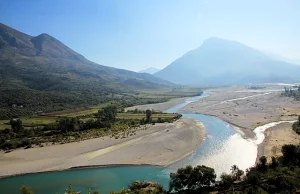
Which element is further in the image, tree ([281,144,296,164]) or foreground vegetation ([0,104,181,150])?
foreground vegetation ([0,104,181,150])

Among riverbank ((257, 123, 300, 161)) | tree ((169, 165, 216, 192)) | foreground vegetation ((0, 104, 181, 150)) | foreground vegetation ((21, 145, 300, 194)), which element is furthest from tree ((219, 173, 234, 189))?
foreground vegetation ((0, 104, 181, 150))

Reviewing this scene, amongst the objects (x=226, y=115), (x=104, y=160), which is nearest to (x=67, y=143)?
(x=104, y=160)

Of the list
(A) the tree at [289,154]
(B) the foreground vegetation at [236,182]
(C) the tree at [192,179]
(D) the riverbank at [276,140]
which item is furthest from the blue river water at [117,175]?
(A) the tree at [289,154]

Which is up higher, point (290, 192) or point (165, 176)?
point (290, 192)

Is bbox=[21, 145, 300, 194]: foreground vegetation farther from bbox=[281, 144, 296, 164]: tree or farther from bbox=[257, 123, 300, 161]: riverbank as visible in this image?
bbox=[257, 123, 300, 161]: riverbank

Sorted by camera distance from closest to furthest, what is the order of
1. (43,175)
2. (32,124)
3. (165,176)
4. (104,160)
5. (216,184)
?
1. (216,184)
2. (165,176)
3. (43,175)
4. (104,160)
5. (32,124)

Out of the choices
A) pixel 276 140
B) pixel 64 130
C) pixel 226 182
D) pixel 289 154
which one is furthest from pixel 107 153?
pixel 276 140

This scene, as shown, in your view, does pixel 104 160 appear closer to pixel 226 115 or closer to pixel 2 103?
pixel 226 115
